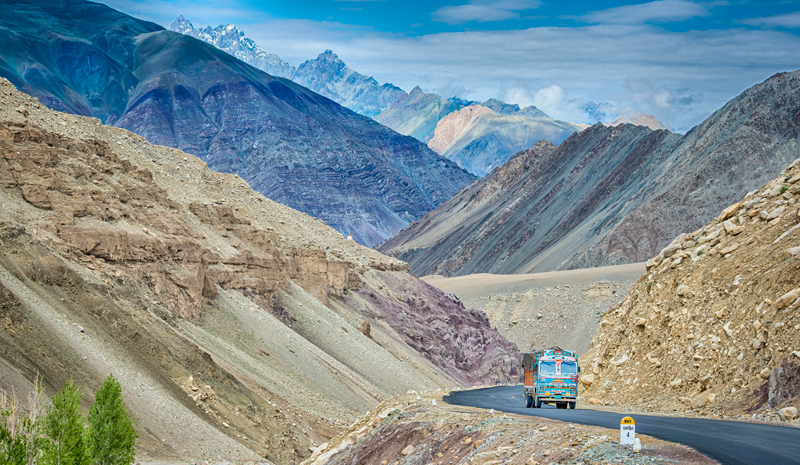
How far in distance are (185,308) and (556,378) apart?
19.2 meters

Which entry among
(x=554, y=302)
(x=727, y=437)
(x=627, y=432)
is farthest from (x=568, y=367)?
(x=554, y=302)

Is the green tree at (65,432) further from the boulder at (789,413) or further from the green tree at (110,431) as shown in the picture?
the boulder at (789,413)

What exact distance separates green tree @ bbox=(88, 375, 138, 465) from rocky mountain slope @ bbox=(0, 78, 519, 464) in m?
2.75

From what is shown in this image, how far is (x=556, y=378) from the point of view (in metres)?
22.9

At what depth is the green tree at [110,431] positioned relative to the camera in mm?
19047

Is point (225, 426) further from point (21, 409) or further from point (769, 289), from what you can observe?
point (769, 289)

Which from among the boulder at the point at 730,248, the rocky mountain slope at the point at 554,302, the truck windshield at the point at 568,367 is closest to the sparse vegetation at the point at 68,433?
the truck windshield at the point at 568,367

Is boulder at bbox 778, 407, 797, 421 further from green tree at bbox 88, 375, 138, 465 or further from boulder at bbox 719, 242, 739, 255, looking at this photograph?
green tree at bbox 88, 375, 138, 465

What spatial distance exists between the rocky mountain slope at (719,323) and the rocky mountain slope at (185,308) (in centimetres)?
1196

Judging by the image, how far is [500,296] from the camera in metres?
89.1

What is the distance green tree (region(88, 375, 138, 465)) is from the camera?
62.5 feet

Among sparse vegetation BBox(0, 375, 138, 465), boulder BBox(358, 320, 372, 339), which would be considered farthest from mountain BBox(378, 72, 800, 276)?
sparse vegetation BBox(0, 375, 138, 465)

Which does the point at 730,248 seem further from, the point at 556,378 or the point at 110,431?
the point at 110,431

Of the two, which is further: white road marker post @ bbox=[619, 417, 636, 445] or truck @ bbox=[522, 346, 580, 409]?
truck @ bbox=[522, 346, 580, 409]
